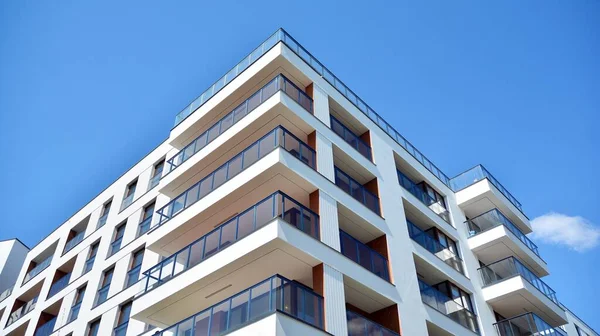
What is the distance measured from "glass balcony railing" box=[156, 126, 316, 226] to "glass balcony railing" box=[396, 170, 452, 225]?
6471mm

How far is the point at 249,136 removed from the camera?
17391 mm

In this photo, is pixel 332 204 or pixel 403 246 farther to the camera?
pixel 403 246

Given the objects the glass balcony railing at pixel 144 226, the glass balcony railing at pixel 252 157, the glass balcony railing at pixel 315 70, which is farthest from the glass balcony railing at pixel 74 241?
the glass balcony railing at pixel 252 157

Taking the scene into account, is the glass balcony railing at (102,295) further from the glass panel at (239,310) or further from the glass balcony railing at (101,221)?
the glass panel at (239,310)

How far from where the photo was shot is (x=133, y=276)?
2006 centimetres

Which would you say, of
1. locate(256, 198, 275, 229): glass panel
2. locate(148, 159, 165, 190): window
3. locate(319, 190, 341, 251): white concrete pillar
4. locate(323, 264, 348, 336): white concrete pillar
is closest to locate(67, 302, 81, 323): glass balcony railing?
locate(148, 159, 165, 190): window

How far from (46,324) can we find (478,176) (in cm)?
2229

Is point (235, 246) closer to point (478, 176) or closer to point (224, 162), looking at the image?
point (224, 162)

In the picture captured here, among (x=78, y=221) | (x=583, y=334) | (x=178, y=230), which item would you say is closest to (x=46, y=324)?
(x=78, y=221)

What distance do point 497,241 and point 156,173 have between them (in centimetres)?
1652

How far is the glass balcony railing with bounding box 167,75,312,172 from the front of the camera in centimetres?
1733

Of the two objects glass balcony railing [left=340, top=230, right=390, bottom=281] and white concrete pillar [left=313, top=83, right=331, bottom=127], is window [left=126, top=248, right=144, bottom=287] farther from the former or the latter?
white concrete pillar [left=313, top=83, right=331, bottom=127]

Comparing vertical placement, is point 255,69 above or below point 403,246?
above

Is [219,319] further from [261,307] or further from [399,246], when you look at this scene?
[399,246]
